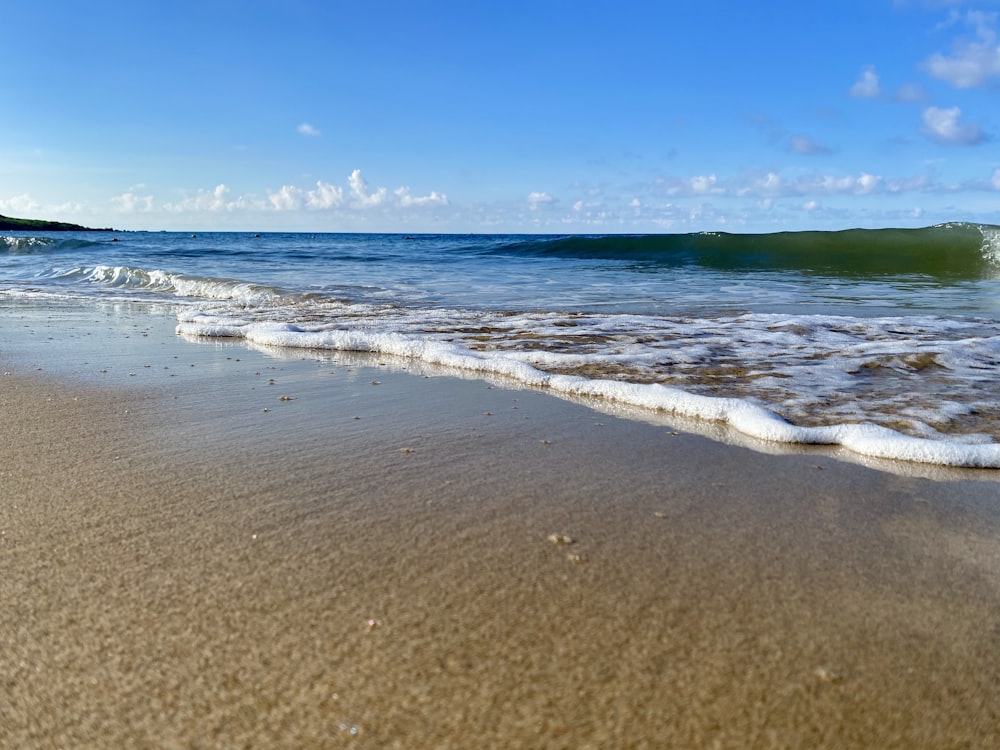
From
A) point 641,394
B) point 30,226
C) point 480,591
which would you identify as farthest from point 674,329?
point 30,226


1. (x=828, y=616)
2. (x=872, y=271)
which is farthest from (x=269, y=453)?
(x=872, y=271)

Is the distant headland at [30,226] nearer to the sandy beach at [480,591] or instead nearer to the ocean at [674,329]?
the ocean at [674,329]

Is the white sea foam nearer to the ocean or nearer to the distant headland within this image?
the ocean

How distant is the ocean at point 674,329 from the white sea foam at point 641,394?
10mm

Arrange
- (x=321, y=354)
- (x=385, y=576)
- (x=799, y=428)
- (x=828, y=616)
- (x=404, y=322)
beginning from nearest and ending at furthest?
1. (x=828, y=616)
2. (x=385, y=576)
3. (x=799, y=428)
4. (x=321, y=354)
5. (x=404, y=322)

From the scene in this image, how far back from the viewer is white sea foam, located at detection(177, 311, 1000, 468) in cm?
309

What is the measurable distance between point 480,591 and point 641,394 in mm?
2412

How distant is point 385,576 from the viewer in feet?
6.10

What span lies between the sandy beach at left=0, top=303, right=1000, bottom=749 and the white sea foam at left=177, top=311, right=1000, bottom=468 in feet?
0.54

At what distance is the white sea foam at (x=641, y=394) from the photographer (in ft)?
10.1

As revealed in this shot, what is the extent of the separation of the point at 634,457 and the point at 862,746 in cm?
172

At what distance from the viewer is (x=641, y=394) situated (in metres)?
4.04

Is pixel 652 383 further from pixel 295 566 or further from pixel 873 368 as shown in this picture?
pixel 295 566

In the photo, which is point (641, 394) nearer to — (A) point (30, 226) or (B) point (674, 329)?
(B) point (674, 329)
